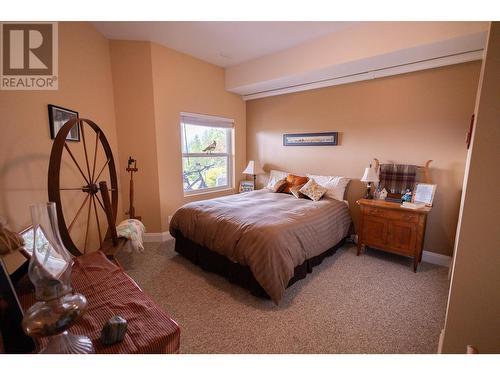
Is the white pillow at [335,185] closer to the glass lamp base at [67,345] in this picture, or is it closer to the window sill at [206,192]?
the window sill at [206,192]

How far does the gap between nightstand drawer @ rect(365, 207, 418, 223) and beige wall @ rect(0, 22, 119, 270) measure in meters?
3.33

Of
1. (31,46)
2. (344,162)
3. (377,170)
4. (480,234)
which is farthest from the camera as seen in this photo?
(344,162)

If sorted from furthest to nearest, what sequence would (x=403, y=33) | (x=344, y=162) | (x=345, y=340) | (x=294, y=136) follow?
(x=294, y=136), (x=344, y=162), (x=403, y=33), (x=345, y=340)

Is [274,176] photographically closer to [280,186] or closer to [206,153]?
[280,186]

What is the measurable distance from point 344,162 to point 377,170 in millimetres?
501

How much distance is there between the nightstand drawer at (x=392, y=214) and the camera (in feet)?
8.02

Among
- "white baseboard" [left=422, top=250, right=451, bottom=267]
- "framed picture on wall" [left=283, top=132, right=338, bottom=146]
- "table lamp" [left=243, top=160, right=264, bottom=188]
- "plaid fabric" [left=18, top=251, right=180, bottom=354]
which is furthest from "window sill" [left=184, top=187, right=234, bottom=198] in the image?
"white baseboard" [left=422, top=250, right=451, bottom=267]

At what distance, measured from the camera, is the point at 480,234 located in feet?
3.71

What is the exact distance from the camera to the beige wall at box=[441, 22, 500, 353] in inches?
41.6

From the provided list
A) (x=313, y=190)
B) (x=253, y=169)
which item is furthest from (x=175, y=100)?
(x=313, y=190)

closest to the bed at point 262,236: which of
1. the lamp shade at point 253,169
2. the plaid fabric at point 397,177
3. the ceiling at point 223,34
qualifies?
the plaid fabric at point 397,177

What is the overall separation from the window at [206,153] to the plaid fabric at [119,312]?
242 centimetres
